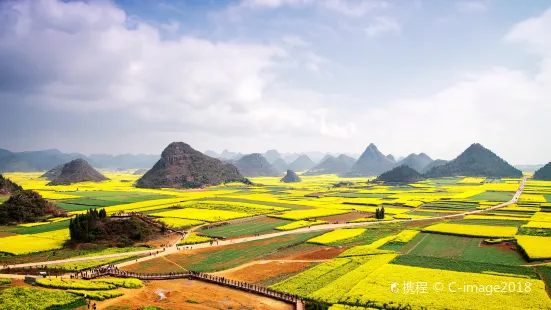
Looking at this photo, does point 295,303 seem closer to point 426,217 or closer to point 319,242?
point 319,242

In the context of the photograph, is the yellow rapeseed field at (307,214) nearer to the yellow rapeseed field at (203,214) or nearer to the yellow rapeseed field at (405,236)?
the yellow rapeseed field at (203,214)

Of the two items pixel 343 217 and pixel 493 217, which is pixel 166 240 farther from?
pixel 493 217

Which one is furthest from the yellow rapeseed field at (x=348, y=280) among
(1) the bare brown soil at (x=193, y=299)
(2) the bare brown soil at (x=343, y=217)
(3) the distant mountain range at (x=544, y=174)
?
(3) the distant mountain range at (x=544, y=174)

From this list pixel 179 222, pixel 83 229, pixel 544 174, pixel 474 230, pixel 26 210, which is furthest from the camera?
pixel 544 174

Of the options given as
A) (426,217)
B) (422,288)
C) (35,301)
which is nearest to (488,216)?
(426,217)

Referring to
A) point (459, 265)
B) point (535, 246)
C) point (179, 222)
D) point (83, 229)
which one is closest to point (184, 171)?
point (179, 222)
